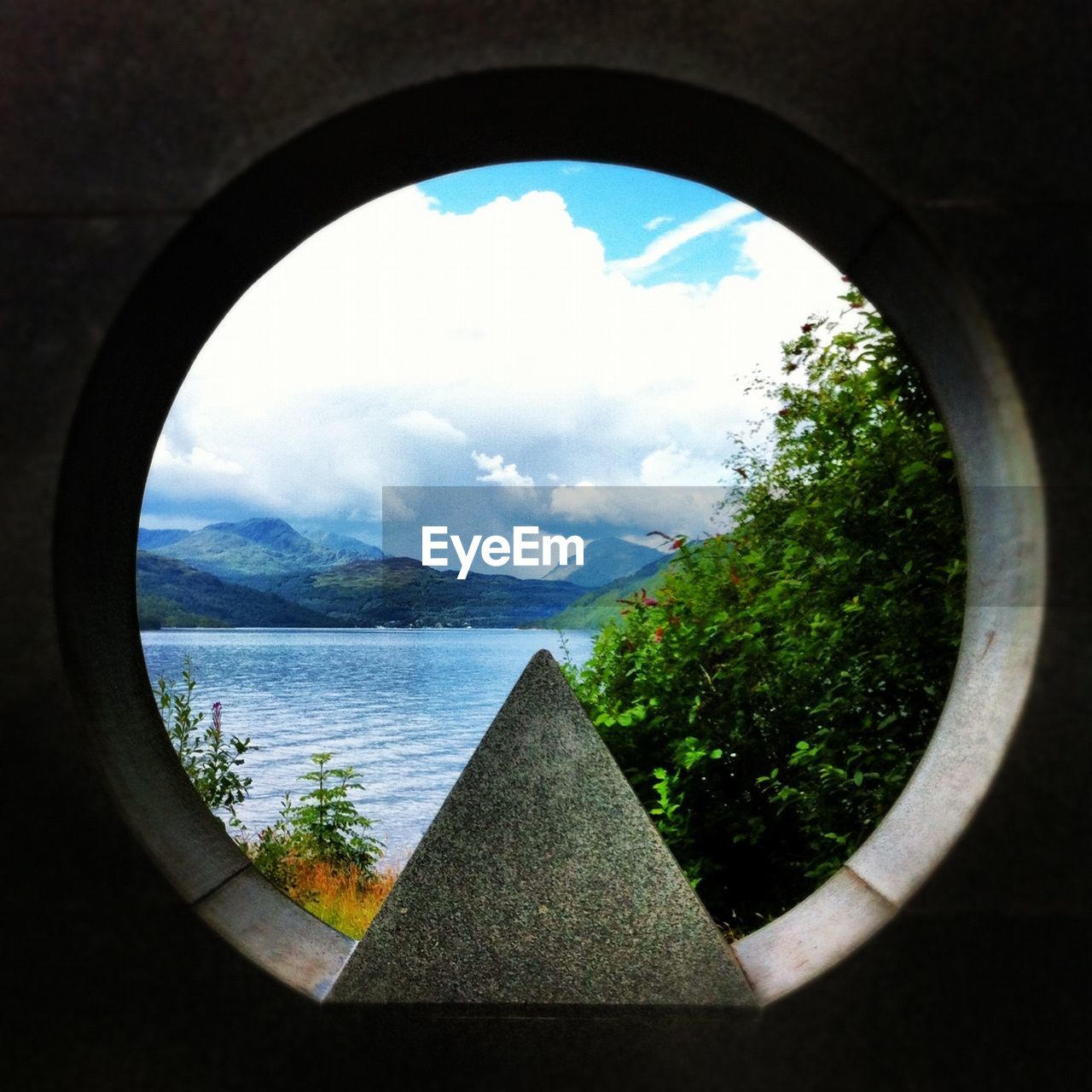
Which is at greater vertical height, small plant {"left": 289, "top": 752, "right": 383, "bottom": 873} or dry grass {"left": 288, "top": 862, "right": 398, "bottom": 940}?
small plant {"left": 289, "top": 752, "right": 383, "bottom": 873}

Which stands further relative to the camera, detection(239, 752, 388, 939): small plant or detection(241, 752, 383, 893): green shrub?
detection(241, 752, 383, 893): green shrub

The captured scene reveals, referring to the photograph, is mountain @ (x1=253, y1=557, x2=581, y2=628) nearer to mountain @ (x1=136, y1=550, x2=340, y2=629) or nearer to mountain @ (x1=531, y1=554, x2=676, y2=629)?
mountain @ (x1=136, y1=550, x2=340, y2=629)

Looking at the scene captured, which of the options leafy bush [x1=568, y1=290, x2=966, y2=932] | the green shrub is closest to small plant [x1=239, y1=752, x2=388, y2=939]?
the green shrub

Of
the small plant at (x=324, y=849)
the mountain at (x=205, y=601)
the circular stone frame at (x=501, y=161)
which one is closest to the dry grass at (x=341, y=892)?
the small plant at (x=324, y=849)

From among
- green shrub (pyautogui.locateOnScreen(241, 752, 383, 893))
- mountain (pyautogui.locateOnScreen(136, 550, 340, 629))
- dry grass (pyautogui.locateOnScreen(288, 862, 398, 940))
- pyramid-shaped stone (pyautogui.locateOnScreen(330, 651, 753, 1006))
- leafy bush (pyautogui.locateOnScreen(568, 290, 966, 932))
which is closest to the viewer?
pyramid-shaped stone (pyautogui.locateOnScreen(330, 651, 753, 1006))

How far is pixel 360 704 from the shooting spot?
22.4m

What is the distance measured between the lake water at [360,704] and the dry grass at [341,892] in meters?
0.44

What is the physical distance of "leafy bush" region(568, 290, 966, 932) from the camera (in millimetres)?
4641

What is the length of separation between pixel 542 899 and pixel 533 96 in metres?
2.37

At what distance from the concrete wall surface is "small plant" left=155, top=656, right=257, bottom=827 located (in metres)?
3.44

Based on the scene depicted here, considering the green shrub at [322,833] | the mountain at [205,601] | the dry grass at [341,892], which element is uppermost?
the mountain at [205,601]

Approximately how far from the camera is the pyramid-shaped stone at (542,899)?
2.96 meters

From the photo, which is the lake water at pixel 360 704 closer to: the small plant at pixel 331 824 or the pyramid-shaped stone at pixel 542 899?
the small plant at pixel 331 824

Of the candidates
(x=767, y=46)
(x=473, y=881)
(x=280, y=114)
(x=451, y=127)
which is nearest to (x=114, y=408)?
(x=280, y=114)
